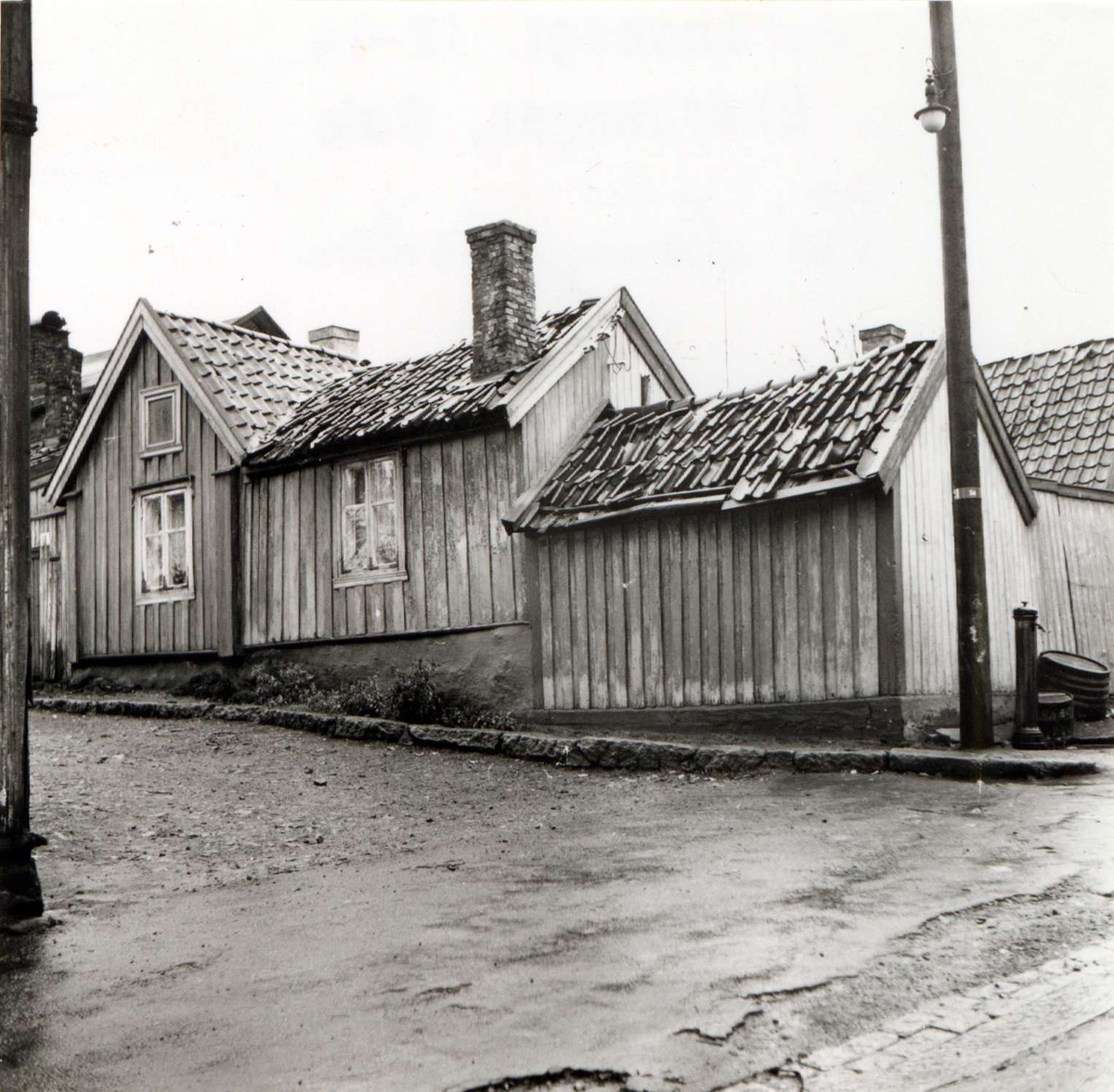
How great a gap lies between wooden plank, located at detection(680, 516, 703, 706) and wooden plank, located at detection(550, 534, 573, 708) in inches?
61.7

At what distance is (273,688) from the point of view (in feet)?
54.6

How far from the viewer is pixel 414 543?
15.9 m

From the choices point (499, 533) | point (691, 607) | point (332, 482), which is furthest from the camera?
point (332, 482)

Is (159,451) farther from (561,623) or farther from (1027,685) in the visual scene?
(1027,685)

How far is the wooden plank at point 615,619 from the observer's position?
45.6 ft

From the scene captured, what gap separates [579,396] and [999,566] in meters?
5.49

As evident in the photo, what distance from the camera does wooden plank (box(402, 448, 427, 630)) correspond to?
15.8 meters

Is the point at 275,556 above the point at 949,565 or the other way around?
above

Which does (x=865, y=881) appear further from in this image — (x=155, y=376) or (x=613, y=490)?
(x=155, y=376)

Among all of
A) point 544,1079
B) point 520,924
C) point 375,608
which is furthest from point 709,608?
point 544,1079

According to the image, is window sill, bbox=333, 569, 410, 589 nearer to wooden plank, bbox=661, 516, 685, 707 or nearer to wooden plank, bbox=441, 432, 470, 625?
wooden plank, bbox=441, 432, 470, 625

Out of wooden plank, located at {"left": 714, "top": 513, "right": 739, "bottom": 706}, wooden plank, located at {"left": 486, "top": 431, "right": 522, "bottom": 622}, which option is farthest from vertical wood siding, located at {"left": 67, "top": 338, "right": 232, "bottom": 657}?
wooden plank, located at {"left": 714, "top": 513, "right": 739, "bottom": 706}

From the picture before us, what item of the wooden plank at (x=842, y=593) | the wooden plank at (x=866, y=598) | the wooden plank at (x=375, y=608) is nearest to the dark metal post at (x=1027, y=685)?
the wooden plank at (x=866, y=598)

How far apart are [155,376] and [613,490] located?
331 inches
